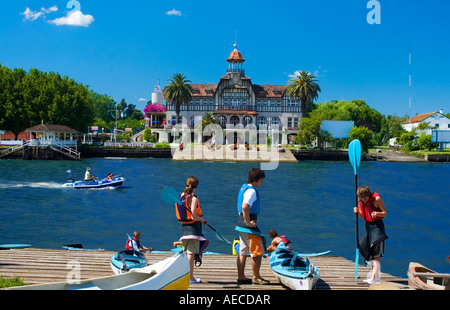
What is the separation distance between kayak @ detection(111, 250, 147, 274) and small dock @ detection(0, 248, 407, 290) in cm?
61

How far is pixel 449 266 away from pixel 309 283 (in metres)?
11.3

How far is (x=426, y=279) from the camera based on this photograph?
8.79 meters

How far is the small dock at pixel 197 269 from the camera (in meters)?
8.57

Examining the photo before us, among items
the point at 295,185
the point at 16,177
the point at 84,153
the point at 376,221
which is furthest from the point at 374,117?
the point at 376,221

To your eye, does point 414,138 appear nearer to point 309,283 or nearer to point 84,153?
point 84,153

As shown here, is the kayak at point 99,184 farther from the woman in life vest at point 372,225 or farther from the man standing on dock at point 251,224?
the woman in life vest at point 372,225

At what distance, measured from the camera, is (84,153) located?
248 ft

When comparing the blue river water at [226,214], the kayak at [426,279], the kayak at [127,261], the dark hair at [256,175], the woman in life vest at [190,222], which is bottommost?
the blue river water at [226,214]

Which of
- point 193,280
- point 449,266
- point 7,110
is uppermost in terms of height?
point 7,110

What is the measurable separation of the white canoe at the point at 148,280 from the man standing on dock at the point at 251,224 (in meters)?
1.36

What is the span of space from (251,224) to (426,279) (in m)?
3.70

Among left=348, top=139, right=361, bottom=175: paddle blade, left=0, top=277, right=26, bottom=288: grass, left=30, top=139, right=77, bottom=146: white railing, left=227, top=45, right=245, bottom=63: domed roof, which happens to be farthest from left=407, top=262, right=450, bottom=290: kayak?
left=227, top=45, right=245, bottom=63: domed roof

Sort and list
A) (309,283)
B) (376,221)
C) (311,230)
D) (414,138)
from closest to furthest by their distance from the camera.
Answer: (309,283) → (376,221) → (311,230) → (414,138)

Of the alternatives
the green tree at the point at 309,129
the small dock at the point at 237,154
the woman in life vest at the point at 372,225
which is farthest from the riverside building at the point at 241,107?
the woman in life vest at the point at 372,225
